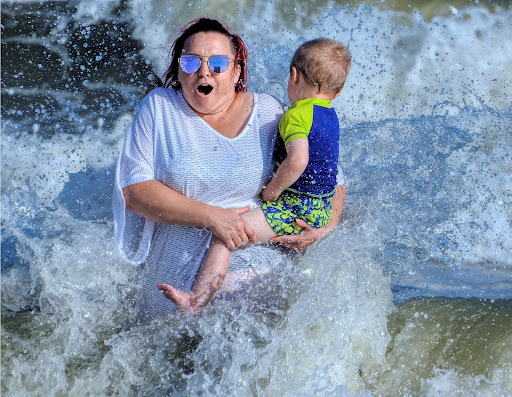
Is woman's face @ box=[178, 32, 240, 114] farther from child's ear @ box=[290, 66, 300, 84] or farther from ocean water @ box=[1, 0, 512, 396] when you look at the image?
ocean water @ box=[1, 0, 512, 396]

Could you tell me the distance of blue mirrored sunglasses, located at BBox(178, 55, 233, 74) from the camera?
9.82 ft

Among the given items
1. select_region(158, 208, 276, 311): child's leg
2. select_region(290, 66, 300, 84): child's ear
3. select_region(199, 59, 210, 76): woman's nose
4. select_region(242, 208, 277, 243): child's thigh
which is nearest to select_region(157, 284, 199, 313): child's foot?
select_region(158, 208, 276, 311): child's leg

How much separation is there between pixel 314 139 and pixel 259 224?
1.48 ft

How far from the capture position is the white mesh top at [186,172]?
3.02m

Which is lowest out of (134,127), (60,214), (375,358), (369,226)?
(60,214)

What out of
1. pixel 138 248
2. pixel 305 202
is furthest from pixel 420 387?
pixel 138 248

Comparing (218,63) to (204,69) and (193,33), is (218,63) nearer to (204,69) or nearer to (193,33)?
(204,69)

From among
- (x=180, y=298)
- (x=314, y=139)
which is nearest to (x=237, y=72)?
(x=314, y=139)

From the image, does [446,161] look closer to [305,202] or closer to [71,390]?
[305,202]

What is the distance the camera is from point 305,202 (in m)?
3.12

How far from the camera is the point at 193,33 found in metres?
3.06

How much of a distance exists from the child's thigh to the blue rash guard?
0.19 metres

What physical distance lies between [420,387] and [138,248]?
1413 mm

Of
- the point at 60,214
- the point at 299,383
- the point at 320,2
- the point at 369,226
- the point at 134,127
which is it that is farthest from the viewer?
the point at 320,2
